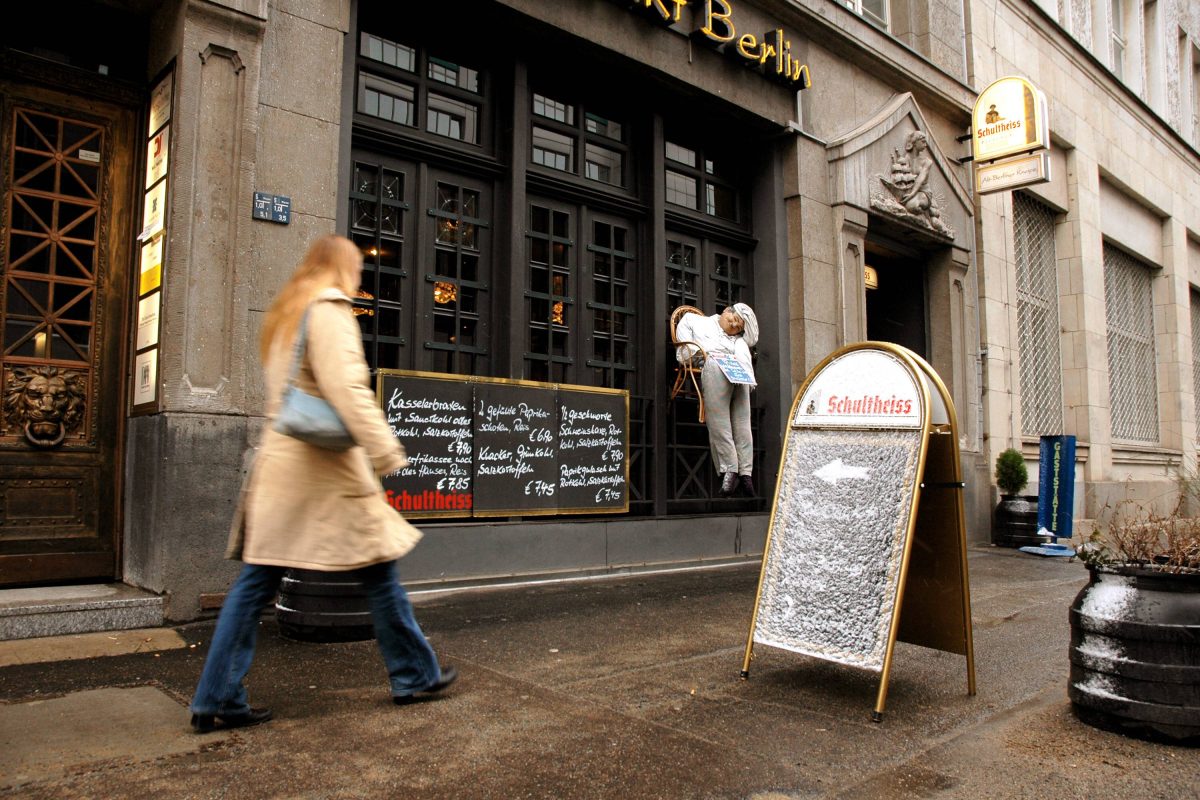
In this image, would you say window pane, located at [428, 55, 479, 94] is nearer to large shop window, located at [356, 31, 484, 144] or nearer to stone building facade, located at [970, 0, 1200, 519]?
large shop window, located at [356, 31, 484, 144]

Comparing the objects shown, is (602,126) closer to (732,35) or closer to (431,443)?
(732,35)

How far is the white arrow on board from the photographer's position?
4066 mm

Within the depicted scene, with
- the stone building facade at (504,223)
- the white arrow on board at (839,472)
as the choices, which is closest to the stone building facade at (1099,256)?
the stone building facade at (504,223)

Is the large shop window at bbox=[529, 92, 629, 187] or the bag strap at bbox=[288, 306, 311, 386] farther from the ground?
the large shop window at bbox=[529, 92, 629, 187]

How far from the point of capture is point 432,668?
381cm

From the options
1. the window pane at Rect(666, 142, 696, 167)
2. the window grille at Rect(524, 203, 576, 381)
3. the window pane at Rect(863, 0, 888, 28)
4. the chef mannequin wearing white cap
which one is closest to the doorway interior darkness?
the window pane at Rect(863, 0, 888, 28)

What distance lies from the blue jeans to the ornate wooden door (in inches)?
113

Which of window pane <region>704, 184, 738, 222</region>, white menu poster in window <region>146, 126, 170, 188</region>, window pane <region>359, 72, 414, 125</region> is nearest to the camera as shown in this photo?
white menu poster in window <region>146, 126, 170, 188</region>

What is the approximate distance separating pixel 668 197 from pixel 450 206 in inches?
115

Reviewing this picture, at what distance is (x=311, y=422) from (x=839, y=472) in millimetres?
2458

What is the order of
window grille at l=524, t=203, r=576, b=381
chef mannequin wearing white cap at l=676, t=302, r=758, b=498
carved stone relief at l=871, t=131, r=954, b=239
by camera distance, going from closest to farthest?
window grille at l=524, t=203, r=576, b=381 < chef mannequin wearing white cap at l=676, t=302, r=758, b=498 < carved stone relief at l=871, t=131, r=954, b=239

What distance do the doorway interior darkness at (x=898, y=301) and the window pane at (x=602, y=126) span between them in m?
4.99

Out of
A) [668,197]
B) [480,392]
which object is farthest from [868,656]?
[668,197]

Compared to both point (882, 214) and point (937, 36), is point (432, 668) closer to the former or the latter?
point (882, 214)
